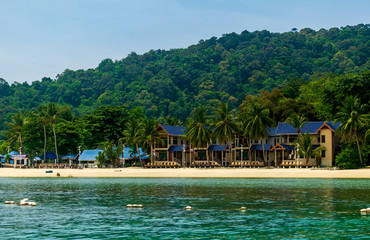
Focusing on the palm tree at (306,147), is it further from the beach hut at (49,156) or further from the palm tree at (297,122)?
the beach hut at (49,156)

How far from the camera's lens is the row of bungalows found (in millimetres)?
90125

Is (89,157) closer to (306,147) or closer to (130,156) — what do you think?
(130,156)

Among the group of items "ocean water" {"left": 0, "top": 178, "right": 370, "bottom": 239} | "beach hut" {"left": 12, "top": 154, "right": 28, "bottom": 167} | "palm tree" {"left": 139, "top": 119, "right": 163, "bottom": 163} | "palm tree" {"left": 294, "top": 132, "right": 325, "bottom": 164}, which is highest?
"palm tree" {"left": 139, "top": 119, "right": 163, "bottom": 163}

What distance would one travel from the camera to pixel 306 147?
8706cm

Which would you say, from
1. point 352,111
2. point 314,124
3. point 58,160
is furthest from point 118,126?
point 352,111

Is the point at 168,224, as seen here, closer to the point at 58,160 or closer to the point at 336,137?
the point at 336,137

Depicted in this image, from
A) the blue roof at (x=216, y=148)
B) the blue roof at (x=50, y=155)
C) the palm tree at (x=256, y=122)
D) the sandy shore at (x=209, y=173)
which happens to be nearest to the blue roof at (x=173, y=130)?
the blue roof at (x=216, y=148)

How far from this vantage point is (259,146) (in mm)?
99375

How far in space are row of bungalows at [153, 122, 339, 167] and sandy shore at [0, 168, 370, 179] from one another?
36.0 ft

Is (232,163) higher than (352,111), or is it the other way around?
(352,111)

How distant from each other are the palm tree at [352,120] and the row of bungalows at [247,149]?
8.85 m

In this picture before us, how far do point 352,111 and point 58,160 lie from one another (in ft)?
221

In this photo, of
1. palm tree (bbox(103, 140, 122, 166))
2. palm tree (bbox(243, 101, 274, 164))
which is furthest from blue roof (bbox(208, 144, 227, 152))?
palm tree (bbox(103, 140, 122, 166))

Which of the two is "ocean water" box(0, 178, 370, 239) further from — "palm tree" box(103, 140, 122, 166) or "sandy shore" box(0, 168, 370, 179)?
"palm tree" box(103, 140, 122, 166)
